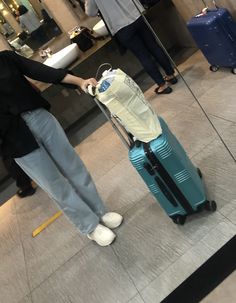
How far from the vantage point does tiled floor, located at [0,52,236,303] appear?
2.01 metres

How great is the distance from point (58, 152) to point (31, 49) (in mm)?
2776

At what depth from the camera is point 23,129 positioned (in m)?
2.01

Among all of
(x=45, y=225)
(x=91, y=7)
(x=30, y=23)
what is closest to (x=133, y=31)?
(x=91, y=7)

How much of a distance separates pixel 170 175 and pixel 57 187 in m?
0.66

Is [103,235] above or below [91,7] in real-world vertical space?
below

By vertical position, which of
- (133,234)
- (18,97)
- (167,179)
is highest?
(18,97)

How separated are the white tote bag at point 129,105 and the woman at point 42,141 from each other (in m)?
0.13

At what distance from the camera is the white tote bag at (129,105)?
1.80 m

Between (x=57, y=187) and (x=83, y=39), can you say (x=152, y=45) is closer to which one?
(x=83, y=39)

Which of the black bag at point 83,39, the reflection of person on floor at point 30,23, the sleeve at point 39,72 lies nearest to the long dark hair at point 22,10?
the reflection of person on floor at point 30,23

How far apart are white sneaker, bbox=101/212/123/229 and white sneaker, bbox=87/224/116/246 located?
0.05m

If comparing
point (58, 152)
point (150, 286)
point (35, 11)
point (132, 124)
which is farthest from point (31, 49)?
point (150, 286)

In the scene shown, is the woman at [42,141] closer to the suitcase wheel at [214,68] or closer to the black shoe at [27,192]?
the black shoe at [27,192]

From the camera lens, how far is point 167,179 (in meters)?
1.98
